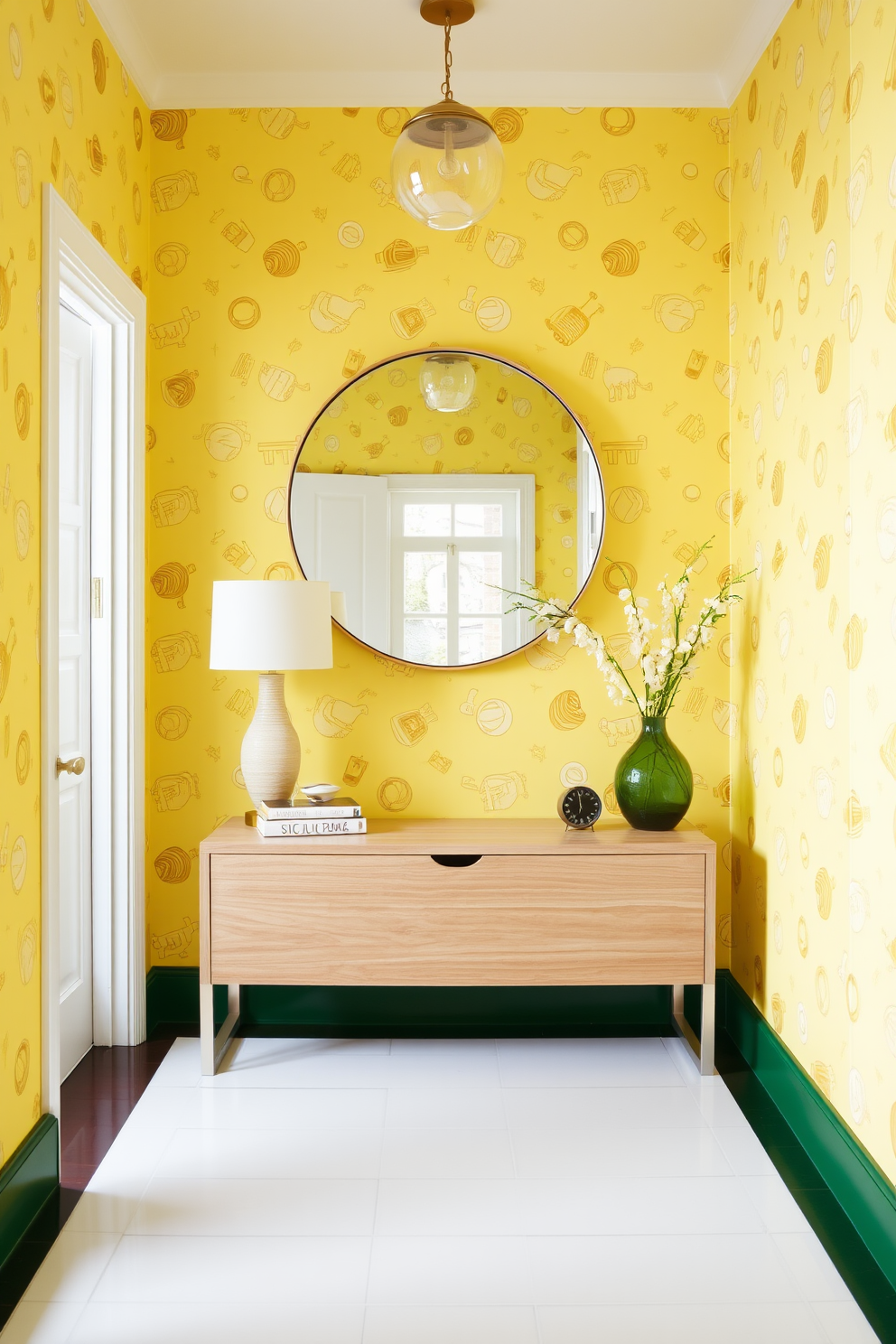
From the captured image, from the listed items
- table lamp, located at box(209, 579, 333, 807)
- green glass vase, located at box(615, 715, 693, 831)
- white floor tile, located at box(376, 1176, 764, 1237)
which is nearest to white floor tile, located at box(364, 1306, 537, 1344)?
white floor tile, located at box(376, 1176, 764, 1237)

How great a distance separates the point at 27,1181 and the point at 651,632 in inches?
82.2

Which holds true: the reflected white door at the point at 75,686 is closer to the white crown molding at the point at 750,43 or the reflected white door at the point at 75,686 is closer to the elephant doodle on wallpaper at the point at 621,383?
the elephant doodle on wallpaper at the point at 621,383

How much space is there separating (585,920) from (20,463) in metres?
1.72

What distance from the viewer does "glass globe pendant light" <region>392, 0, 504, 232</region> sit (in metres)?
2.28

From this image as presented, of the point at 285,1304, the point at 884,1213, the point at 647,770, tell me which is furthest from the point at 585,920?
the point at 285,1304

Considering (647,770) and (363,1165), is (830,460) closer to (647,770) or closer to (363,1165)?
(647,770)

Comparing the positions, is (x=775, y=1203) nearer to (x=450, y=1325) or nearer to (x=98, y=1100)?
(x=450, y=1325)

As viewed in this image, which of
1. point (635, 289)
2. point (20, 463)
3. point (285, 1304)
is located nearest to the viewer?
point (285, 1304)

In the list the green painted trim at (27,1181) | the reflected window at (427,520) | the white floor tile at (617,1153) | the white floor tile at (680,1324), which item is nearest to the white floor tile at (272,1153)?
the green painted trim at (27,1181)

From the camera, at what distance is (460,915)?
2668 mm

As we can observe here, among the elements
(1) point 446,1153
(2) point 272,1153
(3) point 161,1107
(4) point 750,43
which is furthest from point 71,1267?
(4) point 750,43

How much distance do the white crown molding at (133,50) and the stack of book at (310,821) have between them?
202 centimetres

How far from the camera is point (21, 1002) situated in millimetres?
2033

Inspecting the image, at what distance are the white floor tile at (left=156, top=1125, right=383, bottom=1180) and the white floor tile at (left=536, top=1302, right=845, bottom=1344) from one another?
0.59 meters
